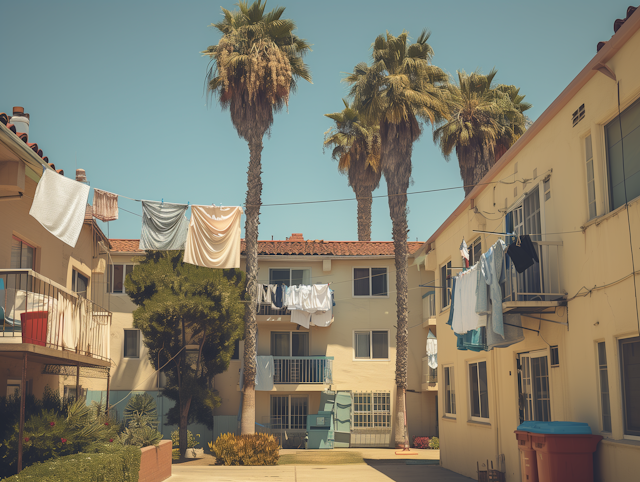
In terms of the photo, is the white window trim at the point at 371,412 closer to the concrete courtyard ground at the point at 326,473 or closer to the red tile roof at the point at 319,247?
the concrete courtyard ground at the point at 326,473

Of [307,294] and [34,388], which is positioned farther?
[307,294]

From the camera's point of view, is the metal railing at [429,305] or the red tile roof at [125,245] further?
the red tile roof at [125,245]

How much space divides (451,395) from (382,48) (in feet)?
48.1

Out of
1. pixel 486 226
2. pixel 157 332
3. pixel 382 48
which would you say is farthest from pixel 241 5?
pixel 486 226

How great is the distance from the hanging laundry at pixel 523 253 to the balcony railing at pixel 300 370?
19953mm

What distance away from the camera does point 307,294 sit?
29438 millimetres

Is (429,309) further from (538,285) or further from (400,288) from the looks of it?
(538,285)

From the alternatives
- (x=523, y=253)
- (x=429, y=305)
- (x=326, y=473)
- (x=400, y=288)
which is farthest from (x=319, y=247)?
(x=523, y=253)

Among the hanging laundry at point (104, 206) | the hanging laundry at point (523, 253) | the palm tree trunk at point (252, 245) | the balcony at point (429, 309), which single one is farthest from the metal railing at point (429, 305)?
the hanging laundry at point (523, 253)

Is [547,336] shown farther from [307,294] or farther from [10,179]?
[307,294]

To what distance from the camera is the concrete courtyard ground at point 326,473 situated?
650 inches

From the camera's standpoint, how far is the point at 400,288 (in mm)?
27219

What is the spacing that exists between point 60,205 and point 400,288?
17416 millimetres

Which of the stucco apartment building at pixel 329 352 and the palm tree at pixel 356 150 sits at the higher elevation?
the palm tree at pixel 356 150
